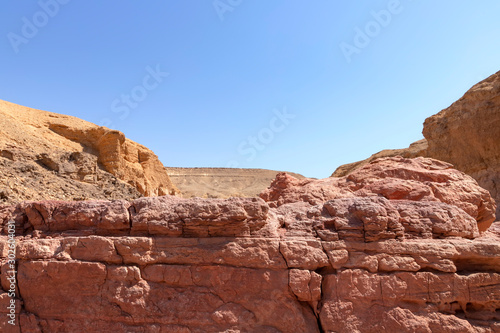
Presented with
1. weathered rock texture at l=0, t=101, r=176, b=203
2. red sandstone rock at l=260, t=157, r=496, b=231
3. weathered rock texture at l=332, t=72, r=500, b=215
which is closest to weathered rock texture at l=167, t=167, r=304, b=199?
weathered rock texture at l=0, t=101, r=176, b=203

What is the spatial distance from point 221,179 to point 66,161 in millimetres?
50430

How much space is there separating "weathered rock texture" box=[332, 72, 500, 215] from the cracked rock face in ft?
40.2

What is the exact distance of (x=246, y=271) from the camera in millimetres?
3172

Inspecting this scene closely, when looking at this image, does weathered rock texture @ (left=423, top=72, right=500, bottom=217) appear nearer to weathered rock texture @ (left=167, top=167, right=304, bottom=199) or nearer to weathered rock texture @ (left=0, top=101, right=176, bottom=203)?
weathered rock texture @ (left=0, top=101, right=176, bottom=203)

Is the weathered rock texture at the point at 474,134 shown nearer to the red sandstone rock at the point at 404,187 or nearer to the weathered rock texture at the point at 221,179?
the red sandstone rock at the point at 404,187

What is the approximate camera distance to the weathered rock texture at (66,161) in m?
12.1

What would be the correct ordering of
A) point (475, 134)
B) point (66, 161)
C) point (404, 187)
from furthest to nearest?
point (66, 161)
point (475, 134)
point (404, 187)

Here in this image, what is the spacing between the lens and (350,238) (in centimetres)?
328

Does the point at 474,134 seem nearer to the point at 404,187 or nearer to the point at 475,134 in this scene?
the point at 475,134

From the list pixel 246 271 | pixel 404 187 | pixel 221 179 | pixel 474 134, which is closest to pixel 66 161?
pixel 246 271

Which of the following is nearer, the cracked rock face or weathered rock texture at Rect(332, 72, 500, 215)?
the cracked rock face

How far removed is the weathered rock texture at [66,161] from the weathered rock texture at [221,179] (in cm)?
3491

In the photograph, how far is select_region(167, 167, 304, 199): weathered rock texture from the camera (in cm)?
5938

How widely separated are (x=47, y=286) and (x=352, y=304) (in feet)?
9.72
